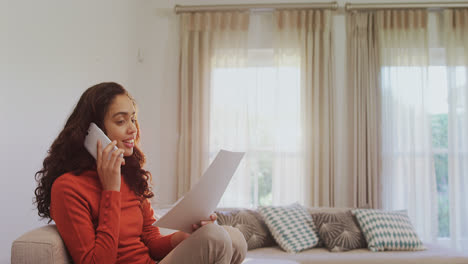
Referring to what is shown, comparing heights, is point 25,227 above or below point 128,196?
below

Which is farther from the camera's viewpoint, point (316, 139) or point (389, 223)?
point (316, 139)

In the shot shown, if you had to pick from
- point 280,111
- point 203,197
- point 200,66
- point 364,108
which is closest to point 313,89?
point 280,111

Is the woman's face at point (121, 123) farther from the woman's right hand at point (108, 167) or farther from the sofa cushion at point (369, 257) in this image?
the sofa cushion at point (369, 257)

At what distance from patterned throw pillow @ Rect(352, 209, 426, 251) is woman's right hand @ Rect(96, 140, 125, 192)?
2.04 m

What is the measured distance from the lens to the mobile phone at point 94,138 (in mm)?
1382

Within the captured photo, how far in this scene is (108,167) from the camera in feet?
4.47

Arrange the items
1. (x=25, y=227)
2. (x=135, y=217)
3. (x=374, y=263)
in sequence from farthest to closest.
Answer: (x=374, y=263) < (x=25, y=227) < (x=135, y=217)

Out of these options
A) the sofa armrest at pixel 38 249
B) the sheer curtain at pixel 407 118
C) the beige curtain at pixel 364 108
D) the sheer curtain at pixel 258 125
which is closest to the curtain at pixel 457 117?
the sheer curtain at pixel 407 118

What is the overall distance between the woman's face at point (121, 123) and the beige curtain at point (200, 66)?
94.3 inches

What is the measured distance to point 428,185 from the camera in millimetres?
3854

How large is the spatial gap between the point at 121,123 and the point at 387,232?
2.10 meters

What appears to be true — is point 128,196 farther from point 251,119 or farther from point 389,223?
point 251,119

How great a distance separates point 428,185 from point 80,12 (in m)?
3.37

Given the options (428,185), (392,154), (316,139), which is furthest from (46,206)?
(428,185)
